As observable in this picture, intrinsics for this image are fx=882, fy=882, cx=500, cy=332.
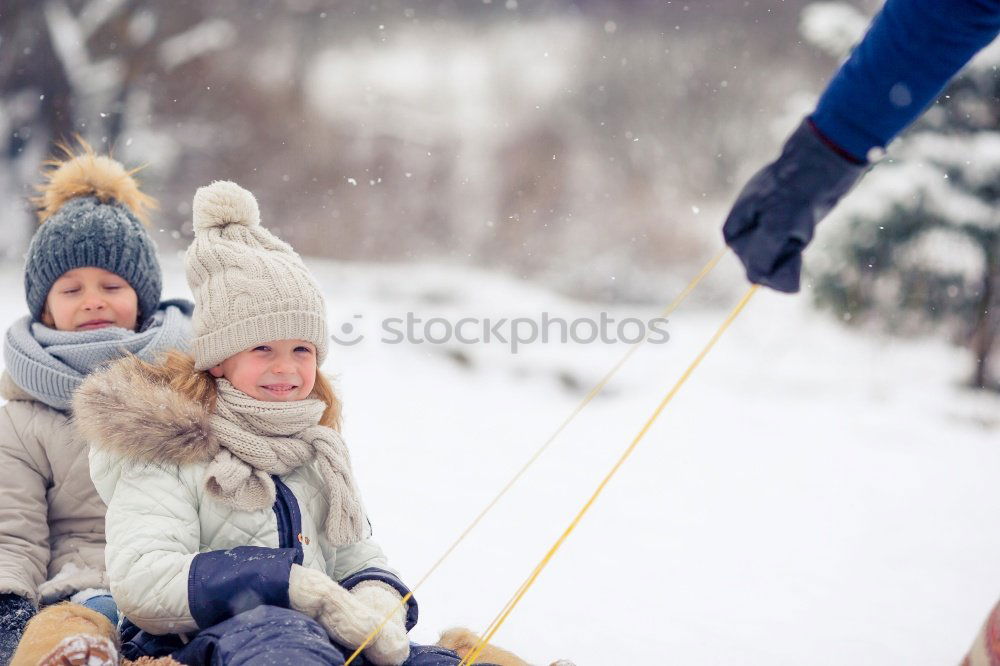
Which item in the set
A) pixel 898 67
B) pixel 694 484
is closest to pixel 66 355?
pixel 898 67

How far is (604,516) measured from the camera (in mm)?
3600

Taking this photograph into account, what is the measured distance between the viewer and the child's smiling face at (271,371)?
1.56m

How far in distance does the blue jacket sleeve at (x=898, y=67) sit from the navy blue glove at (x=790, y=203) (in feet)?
0.09

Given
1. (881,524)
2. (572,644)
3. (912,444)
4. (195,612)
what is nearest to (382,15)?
(912,444)

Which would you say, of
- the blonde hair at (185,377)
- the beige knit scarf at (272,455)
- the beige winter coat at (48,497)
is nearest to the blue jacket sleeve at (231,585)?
the beige knit scarf at (272,455)

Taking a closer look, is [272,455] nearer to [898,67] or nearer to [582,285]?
[898,67]

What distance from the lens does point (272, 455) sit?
1.49 meters

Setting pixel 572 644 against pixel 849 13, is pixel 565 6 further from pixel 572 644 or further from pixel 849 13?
pixel 572 644

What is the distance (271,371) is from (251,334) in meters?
0.08

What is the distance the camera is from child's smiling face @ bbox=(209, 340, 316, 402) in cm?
156

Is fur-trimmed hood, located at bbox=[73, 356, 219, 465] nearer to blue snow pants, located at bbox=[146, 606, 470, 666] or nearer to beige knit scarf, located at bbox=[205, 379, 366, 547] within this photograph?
beige knit scarf, located at bbox=[205, 379, 366, 547]

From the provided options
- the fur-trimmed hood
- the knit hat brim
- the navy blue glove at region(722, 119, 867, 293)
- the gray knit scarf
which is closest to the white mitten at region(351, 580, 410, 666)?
the fur-trimmed hood

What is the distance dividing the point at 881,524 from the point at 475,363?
2.93 m

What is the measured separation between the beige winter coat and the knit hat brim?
0.36 meters
